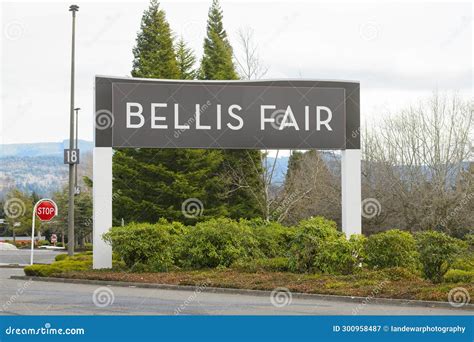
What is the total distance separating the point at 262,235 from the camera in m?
25.5

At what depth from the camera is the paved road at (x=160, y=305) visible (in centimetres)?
1420

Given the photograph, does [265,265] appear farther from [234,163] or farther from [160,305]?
[234,163]

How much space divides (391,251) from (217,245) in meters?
6.04

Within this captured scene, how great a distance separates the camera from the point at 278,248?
2541 centimetres

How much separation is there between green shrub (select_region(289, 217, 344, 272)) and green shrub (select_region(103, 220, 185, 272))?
4475 mm

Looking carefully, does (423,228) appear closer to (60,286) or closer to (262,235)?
(262,235)

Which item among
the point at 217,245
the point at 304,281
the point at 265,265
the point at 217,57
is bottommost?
the point at 304,281

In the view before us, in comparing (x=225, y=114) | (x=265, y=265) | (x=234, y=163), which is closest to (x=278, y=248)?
(x=265, y=265)

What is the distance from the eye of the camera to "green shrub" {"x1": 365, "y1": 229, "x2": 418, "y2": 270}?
21.1 meters

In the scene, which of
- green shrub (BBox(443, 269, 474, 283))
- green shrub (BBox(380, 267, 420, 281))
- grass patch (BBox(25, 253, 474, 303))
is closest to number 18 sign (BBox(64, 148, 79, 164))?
grass patch (BBox(25, 253, 474, 303))

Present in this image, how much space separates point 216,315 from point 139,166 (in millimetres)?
31226

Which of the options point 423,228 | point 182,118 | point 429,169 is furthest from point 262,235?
point 429,169

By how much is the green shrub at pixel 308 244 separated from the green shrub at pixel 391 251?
1.34 metres

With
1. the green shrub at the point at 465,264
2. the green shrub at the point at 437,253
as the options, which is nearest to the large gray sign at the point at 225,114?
the green shrub at the point at 465,264
